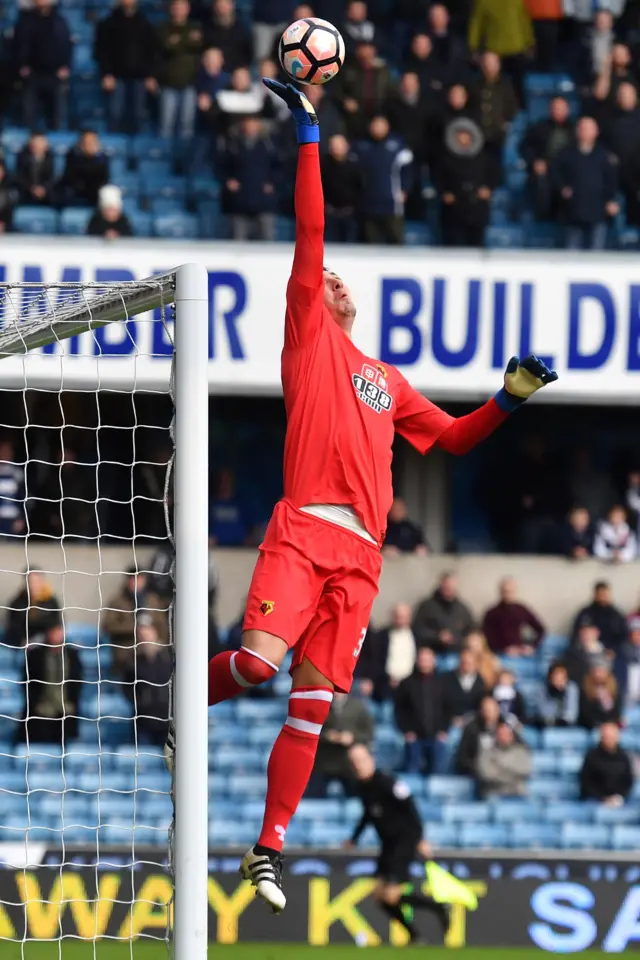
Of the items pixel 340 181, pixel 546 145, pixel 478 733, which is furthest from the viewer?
pixel 546 145

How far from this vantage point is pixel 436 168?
13.4 metres

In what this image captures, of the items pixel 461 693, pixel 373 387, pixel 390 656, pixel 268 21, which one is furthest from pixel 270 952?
pixel 268 21

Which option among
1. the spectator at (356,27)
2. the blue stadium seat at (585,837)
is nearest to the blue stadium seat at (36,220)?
the spectator at (356,27)

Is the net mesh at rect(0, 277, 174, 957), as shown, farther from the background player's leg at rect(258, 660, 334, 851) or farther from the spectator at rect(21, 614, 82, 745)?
the background player's leg at rect(258, 660, 334, 851)

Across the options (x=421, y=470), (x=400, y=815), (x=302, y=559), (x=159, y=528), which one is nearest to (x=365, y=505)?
(x=302, y=559)

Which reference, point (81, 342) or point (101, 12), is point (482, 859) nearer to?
point (81, 342)

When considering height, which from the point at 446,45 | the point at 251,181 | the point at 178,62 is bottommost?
the point at 251,181

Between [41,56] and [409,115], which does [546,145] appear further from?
[41,56]

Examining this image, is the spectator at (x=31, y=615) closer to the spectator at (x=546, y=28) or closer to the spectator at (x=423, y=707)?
the spectator at (x=423, y=707)

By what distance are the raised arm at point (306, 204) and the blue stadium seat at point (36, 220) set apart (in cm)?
831

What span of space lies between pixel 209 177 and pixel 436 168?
194 centimetres

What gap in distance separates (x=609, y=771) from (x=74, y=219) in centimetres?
587

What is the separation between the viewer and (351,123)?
1316 cm

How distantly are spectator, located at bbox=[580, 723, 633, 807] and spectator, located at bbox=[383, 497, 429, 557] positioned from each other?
212 cm
